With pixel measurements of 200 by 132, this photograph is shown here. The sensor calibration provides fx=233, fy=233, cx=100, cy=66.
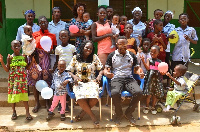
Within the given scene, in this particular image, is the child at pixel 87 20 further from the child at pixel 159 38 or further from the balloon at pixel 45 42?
the child at pixel 159 38

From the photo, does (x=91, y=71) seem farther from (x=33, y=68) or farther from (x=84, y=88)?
(x=33, y=68)

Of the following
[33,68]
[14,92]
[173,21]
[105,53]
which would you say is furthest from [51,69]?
[173,21]

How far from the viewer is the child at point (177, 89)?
→ 4324 mm

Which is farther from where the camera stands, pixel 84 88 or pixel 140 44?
pixel 140 44

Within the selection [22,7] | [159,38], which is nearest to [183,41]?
[159,38]

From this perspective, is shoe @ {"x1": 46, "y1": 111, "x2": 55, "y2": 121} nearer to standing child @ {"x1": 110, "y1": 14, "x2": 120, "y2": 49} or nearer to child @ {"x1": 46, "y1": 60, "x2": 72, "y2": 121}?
child @ {"x1": 46, "y1": 60, "x2": 72, "y2": 121}

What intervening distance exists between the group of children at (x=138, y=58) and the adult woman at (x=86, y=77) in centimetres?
19

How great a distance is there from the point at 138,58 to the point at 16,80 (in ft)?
7.58

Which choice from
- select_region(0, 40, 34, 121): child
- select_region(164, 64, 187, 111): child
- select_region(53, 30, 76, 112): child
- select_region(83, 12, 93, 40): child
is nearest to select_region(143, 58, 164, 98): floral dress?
select_region(164, 64, 187, 111): child

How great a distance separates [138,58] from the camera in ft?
15.0

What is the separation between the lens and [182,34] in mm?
5020

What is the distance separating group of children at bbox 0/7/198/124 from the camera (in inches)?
162

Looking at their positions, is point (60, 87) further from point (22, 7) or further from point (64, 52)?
point (22, 7)

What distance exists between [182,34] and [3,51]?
16.5 feet
